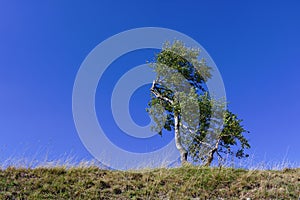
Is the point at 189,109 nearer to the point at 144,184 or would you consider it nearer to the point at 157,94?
the point at 157,94

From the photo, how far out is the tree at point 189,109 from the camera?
1911 centimetres

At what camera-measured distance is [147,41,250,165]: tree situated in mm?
19109

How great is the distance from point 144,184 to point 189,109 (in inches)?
424

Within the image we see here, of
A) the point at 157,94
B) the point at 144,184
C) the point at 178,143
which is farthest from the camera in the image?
the point at 157,94

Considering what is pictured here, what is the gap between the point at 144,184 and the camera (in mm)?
9508

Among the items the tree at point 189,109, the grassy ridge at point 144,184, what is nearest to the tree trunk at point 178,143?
the tree at point 189,109

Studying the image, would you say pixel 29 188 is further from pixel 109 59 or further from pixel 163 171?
pixel 109 59

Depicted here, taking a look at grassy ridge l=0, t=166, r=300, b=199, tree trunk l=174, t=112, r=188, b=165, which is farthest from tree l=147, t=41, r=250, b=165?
grassy ridge l=0, t=166, r=300, b=199

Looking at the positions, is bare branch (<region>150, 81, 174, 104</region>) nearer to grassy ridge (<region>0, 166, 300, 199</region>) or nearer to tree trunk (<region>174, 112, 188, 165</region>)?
tree trunk (<region>174, 112, 188, 165</region>)

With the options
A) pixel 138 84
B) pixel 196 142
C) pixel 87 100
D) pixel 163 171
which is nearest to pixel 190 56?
pixel 138 84

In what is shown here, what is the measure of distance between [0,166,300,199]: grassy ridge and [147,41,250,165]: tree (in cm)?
748

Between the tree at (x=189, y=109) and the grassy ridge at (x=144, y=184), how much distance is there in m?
7.48

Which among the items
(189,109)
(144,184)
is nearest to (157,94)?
(189,109)

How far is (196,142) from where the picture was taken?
19.4m
